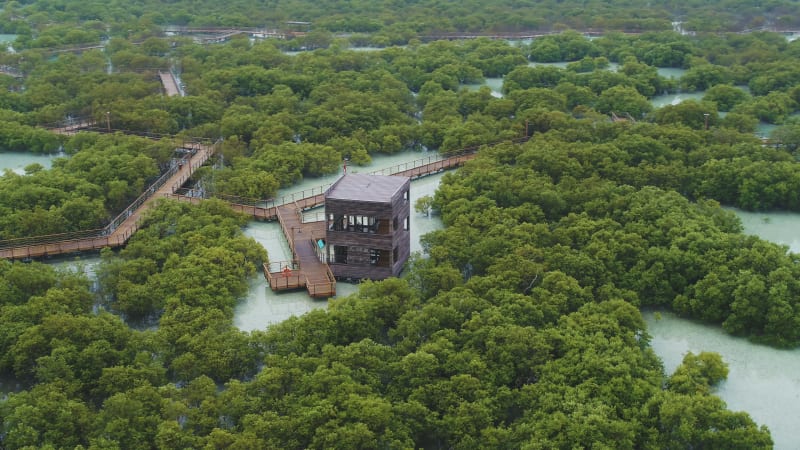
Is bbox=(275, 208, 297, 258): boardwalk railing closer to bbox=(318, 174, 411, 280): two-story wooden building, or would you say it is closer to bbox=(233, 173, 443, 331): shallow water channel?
bbox=(233, 173, 443, 331): shallow water channel

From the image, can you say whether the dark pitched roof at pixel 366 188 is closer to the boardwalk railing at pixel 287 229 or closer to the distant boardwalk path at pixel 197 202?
the distant boardwalk path at pixel 197 202

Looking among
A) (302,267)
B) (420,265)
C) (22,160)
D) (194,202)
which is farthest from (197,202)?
(22,160)

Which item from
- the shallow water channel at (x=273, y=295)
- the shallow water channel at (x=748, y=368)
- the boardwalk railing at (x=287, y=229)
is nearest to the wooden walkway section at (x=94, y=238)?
the shallow water channel at (x=273, y=295)

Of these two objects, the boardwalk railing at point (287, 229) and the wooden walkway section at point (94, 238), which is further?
the wooden walkway section at point (94, 238)

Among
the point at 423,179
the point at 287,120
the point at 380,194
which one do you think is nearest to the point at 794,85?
the point at 423,179

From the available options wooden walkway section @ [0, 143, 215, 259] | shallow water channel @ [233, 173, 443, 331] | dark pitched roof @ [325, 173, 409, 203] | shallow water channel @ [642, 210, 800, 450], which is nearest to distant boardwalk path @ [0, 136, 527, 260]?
wooden walkway section @ [0, 143, 215, 259]

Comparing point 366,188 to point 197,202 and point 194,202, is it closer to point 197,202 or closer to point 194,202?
point 197,202

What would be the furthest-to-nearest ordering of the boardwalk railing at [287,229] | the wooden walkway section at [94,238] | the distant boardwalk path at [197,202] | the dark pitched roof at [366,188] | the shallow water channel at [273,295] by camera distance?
the wooden walkway section at [94,238] → the boardwalk railing at [287,229] → the distant boardwalk path at [197,202] → the dark pitched roof at [366,188] → the shallow water channel at [273,295]

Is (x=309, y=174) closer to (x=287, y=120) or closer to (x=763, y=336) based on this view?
(x=287, y=120)
